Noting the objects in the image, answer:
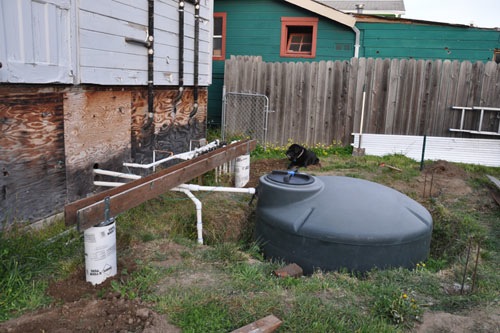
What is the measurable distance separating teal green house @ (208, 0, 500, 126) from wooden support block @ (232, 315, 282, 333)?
10330mm

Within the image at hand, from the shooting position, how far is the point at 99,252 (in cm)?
347

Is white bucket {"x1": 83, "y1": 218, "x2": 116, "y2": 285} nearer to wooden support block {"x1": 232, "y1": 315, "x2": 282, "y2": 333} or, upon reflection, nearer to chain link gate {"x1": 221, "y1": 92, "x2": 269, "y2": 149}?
wooden support block {"x1": 232, "y1": 315, "x2": 282, "y2": 333}

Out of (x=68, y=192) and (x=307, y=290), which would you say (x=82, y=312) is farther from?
(x=68, y=192)

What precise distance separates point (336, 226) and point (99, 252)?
7.52ft

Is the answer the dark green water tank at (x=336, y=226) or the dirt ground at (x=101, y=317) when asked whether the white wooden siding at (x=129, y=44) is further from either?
the dirt ground at (x=101, y=317)

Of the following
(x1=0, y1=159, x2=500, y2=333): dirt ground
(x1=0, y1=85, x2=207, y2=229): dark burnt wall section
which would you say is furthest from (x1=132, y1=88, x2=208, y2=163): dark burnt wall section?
(x1=0, y1=159, x2=500, y2=333): dirt ground

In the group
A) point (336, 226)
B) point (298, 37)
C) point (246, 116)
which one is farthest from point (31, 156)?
point (298, 37)

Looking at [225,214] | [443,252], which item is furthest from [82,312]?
[443,252]

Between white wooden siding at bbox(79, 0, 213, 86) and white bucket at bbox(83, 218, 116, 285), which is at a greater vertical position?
white wooden siding at bbox(79, 0, 213, 86)

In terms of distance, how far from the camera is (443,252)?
552 centimetres

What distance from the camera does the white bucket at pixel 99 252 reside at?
345 centimetres

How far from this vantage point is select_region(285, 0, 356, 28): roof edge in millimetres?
12360

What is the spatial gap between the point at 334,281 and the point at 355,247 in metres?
0.65

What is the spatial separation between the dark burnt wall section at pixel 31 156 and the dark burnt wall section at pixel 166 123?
1648 millimetres
